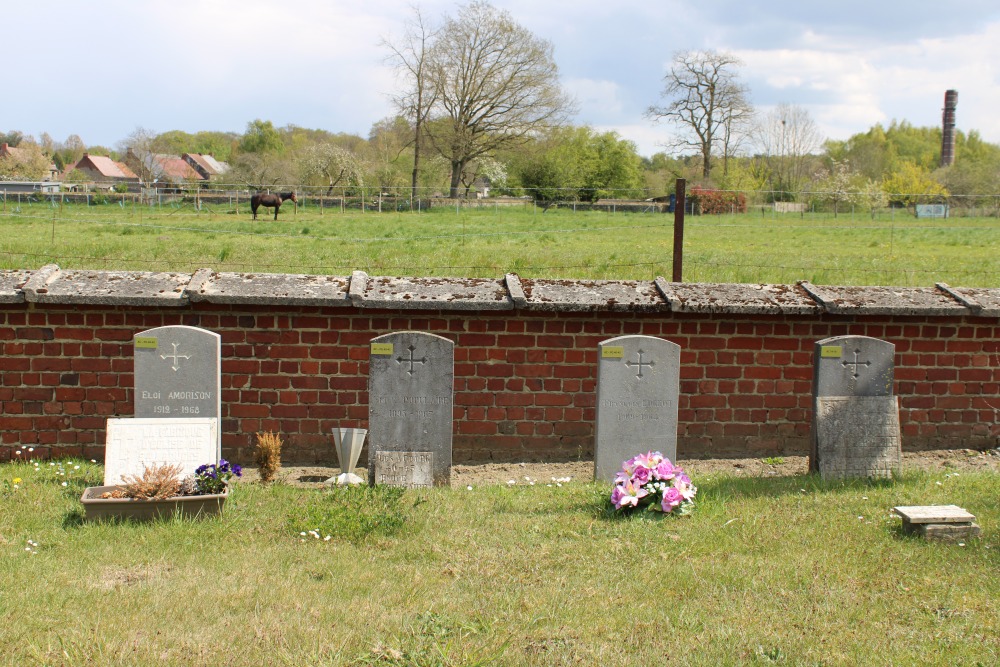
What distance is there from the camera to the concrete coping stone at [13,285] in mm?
7383

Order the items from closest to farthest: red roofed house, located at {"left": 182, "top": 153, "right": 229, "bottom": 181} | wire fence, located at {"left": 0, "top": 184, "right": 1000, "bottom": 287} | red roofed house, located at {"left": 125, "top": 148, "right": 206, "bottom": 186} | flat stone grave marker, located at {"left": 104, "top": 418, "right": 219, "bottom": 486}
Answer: flat stone grave marker, located at {"left": 104, "top": 418, "right": 219, "bottom": 486} < wire fence, located at {"left": 0, "top": 184, "right": 1000, "bottom": 287} < red roofed house, located at {"left": 125, "top": 148, "right": 206, "bottom": 186} < red roofed house, located at {"left": 182, "top": 153, "right": 229, "bottom": 181}

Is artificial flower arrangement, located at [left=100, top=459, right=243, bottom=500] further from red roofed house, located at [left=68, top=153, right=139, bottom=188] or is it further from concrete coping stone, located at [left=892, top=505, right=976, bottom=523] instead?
red roofed house, located at [left=68, top=153, right=139, bottom=188]

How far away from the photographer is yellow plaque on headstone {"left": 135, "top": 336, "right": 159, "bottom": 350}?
269 inches

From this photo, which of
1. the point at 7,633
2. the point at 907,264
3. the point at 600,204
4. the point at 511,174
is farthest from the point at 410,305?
the point at 511,174

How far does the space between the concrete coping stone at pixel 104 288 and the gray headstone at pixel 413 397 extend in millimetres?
1838

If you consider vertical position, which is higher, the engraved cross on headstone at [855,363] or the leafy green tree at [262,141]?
the leafy green tree at [262,141]

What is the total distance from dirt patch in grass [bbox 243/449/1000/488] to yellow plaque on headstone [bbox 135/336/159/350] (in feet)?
4.08

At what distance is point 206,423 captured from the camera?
658 cm

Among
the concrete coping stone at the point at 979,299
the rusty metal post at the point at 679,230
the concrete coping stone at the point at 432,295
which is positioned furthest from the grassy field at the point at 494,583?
the rusty metal post at the point at 679,230

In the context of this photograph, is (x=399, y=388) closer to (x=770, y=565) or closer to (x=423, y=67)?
(x=770, y=565)

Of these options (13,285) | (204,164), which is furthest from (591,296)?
(204,164)

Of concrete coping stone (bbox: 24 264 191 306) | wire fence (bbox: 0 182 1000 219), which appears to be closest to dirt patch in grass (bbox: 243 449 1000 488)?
concrete coping stone (bbox: 24 264 191 306)

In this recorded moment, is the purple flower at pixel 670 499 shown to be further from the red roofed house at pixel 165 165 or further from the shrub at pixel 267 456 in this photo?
the red roofed house at pixel 165 165

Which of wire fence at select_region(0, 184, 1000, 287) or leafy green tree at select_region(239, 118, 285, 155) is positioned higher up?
leafy green tree at select_region(239, 118, 285, 155)
